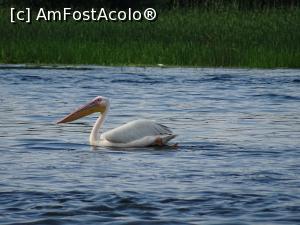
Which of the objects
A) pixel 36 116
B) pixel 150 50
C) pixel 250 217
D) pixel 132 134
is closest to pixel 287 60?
pixel 150 50

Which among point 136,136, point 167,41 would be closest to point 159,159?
point 136,136

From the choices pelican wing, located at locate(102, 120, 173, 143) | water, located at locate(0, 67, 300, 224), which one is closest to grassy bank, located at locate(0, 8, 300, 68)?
water, located at locate(0, 67, 300, 224)

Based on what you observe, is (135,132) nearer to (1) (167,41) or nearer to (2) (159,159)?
(2) (159,159)

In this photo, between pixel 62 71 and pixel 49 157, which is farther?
pixel 62 71

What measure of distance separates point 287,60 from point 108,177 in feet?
45.8

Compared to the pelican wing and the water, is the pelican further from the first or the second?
the water

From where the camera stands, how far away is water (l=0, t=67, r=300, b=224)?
8188 mm

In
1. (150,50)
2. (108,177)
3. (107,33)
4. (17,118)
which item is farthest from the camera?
(107,33)

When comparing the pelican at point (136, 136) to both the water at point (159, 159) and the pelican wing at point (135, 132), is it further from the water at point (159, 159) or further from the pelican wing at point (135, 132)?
the water at point (159, 159)

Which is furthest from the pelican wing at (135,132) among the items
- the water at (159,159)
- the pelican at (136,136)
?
the water at (159,159)

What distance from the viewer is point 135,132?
12266mm

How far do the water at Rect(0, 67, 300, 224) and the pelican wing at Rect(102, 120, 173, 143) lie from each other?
18cm

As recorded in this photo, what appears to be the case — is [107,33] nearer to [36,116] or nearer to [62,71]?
[62,71]

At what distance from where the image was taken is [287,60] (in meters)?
23.4
